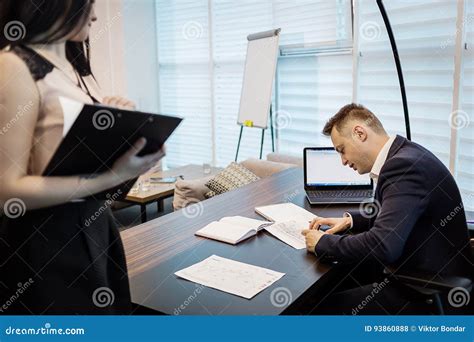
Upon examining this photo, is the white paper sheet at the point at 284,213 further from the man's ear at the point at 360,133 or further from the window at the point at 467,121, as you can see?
the window at the point at 467,121

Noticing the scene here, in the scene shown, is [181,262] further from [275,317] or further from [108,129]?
[108,129]

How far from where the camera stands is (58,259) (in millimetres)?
851

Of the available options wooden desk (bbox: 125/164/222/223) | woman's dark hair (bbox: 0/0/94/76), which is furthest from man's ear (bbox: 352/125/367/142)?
woman's dark hair (bbox: 0/0/94/76)

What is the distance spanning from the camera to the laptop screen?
242 centimetres

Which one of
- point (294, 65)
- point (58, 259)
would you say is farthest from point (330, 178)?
point (294, 65)

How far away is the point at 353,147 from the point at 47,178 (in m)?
1.38

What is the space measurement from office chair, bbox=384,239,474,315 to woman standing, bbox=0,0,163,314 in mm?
1014

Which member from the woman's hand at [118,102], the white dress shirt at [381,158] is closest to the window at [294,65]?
the white dress shirt at [381,158]

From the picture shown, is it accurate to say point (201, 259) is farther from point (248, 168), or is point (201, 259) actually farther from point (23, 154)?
point (248, 168)

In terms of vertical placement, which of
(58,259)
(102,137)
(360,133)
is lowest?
(58,259)

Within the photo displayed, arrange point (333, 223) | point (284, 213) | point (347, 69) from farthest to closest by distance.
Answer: point (347, 69) < point (284, 213) < point (333, 223)

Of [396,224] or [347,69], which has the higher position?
[347,69]

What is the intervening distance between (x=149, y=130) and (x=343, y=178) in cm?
181

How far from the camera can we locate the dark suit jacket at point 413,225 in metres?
1.58
